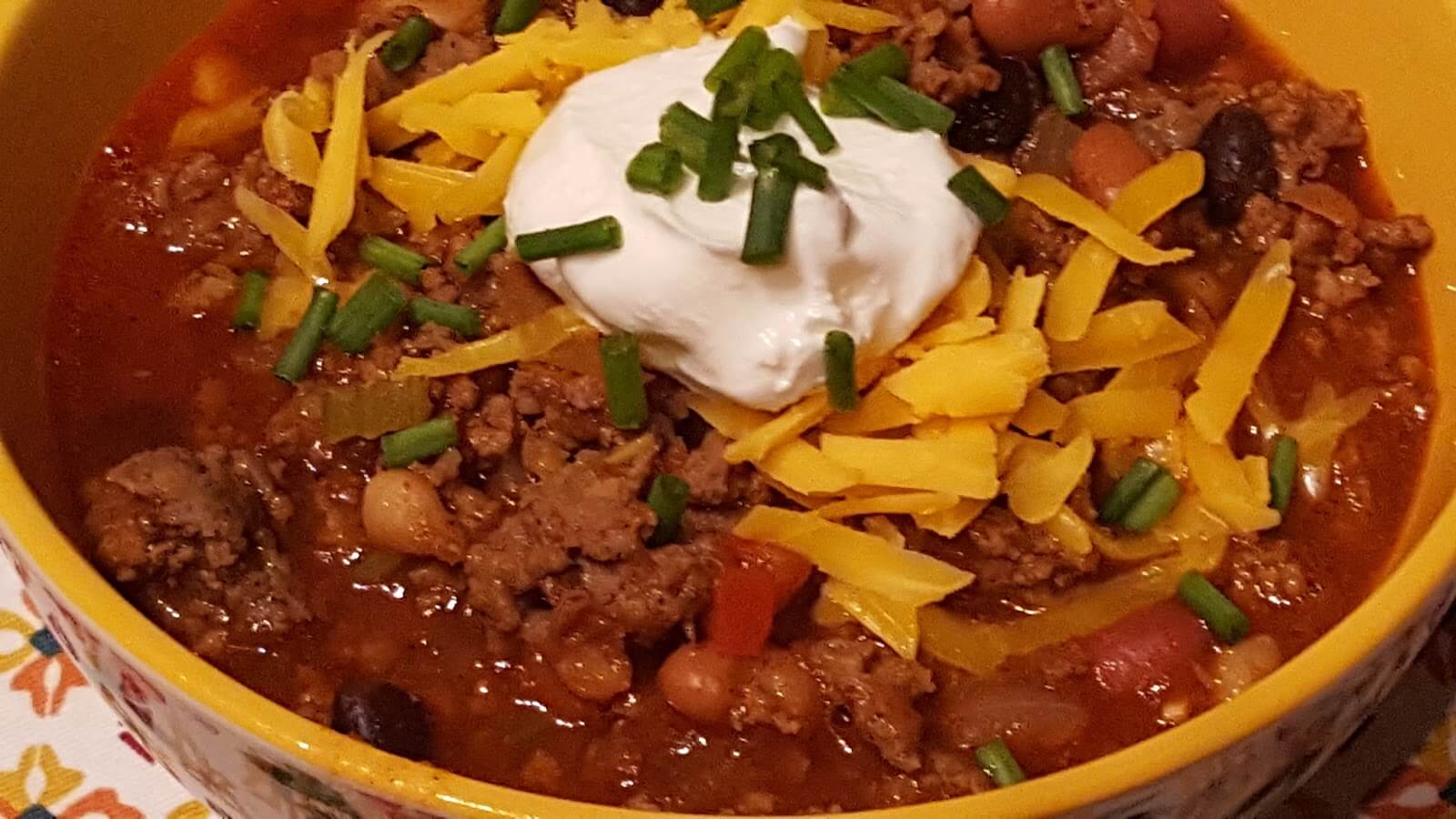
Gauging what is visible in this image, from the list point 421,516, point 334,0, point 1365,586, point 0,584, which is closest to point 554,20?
point 334,0

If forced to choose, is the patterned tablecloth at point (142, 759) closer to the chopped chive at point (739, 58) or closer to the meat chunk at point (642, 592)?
the meat chunk at point (642, 592)

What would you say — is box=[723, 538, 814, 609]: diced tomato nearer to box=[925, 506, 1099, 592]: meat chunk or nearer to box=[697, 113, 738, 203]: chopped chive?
box=[925, 506, 1099, 592]: meat chunk

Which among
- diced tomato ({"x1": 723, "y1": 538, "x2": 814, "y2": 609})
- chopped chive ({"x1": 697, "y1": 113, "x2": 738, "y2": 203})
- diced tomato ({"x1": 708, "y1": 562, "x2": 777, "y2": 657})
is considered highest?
chopped chive ({"x1": 697, "y1": 113, "x2": 738, "y2": 203})

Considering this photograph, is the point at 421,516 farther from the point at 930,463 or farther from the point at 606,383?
the point at 930,463

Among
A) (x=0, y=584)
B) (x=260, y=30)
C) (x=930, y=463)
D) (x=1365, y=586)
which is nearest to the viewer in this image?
(x=930, y=463)

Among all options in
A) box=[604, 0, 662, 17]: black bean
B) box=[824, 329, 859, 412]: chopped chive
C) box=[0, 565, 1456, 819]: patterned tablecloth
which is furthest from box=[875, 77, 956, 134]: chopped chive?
box=[0, 565, 1456, 819]: patterned tablecloth

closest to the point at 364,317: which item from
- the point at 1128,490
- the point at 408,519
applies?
the point at 408,519
